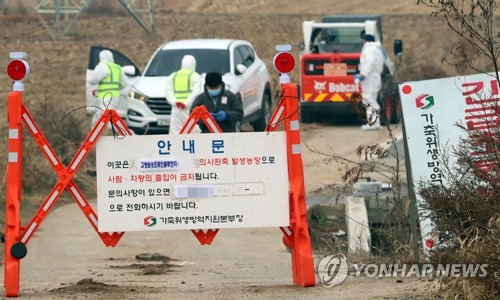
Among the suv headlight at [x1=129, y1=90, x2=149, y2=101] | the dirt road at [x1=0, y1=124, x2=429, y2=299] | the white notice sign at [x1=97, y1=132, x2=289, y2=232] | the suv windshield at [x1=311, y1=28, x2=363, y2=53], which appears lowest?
the dirt road at [x1=0, y1=124, x2=429, y2=299]

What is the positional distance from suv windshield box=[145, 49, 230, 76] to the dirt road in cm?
379

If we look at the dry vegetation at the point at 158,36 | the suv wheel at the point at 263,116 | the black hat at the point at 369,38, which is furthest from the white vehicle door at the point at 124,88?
the black hat at the point at 369,38

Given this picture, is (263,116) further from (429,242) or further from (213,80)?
(429,242)

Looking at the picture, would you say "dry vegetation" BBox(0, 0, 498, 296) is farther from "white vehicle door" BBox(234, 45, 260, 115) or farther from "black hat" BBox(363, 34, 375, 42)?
"black hat" BBox(363, 34, 375, 42)

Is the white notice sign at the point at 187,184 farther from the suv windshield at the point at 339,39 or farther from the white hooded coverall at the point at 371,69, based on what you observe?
the suv windshield at the point at 339,39

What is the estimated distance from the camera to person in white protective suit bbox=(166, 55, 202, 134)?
18.1 meters

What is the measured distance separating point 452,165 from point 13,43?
32.9 meters

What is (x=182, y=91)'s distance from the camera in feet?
61.3

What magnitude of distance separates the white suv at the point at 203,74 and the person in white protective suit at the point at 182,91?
7.11ft

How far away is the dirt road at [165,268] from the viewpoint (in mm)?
9734

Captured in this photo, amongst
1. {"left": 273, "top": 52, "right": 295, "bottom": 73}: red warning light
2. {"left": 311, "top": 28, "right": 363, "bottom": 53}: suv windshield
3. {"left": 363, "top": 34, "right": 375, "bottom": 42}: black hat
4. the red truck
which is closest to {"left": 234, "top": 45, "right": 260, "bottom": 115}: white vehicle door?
the red truck

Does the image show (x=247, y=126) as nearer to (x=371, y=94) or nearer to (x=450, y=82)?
(x=371, y=94)

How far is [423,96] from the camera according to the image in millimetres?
10281

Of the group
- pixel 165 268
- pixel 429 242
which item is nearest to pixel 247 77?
pixel 165 268
